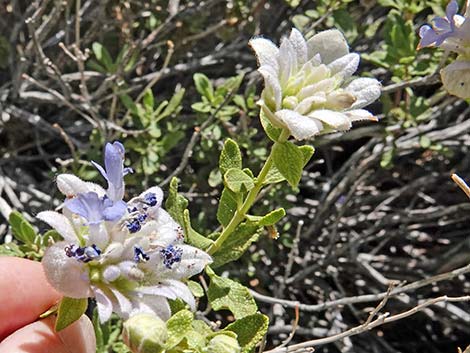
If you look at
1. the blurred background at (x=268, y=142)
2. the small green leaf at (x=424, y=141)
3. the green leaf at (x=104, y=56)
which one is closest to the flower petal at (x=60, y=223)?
the blurred background at (x=268, y=142)

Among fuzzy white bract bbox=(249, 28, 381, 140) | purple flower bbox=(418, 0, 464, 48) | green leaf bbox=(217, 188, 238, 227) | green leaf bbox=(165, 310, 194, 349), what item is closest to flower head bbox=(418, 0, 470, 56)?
purple flower bbox=(418, 0, 464, 48)

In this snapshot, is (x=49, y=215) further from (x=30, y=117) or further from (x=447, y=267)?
(x=447, y=267)

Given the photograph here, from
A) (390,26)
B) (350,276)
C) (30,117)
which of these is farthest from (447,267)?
(30,117)

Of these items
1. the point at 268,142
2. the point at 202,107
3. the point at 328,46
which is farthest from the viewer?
the point at 268,142

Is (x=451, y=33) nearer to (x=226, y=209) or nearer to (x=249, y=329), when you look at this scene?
(x=226, y=209)

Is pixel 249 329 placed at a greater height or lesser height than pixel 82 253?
lesser

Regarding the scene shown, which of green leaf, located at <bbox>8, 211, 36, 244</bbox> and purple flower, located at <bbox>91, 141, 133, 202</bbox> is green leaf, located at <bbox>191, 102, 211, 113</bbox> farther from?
purple flower, located at <bbox>91, 141, 133, 202</bbox>

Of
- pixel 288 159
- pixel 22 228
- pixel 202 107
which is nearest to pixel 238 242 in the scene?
pixel 288 159
